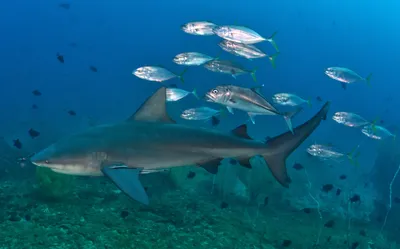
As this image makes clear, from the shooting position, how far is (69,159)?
4344 millimetres

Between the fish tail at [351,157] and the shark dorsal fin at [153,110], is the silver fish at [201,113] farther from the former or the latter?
the shark dorsal fin at [153,110]

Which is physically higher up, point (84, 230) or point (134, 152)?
point (134, 152)

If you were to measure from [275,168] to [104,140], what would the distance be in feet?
8.49

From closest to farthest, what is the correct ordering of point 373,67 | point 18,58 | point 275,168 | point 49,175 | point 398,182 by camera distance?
point 275,168, point 49,175, point 398,182, point 18,58, point 373,67

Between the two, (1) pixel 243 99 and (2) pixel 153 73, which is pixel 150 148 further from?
(2) pixel 153 73

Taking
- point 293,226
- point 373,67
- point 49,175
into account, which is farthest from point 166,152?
point 373,67

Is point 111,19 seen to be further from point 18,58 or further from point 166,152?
point 166,152

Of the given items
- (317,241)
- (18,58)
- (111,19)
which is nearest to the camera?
(317,241)

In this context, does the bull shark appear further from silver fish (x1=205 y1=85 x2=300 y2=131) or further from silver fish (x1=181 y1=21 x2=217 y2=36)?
silver fish (x1=181 y1=21 x2=217 y2=36)

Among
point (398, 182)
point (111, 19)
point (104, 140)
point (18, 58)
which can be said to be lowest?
point (18, 58)

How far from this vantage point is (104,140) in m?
4.70

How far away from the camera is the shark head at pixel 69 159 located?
430cm

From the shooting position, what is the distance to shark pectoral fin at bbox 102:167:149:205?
4016 millimetres

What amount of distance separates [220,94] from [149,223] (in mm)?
3143
